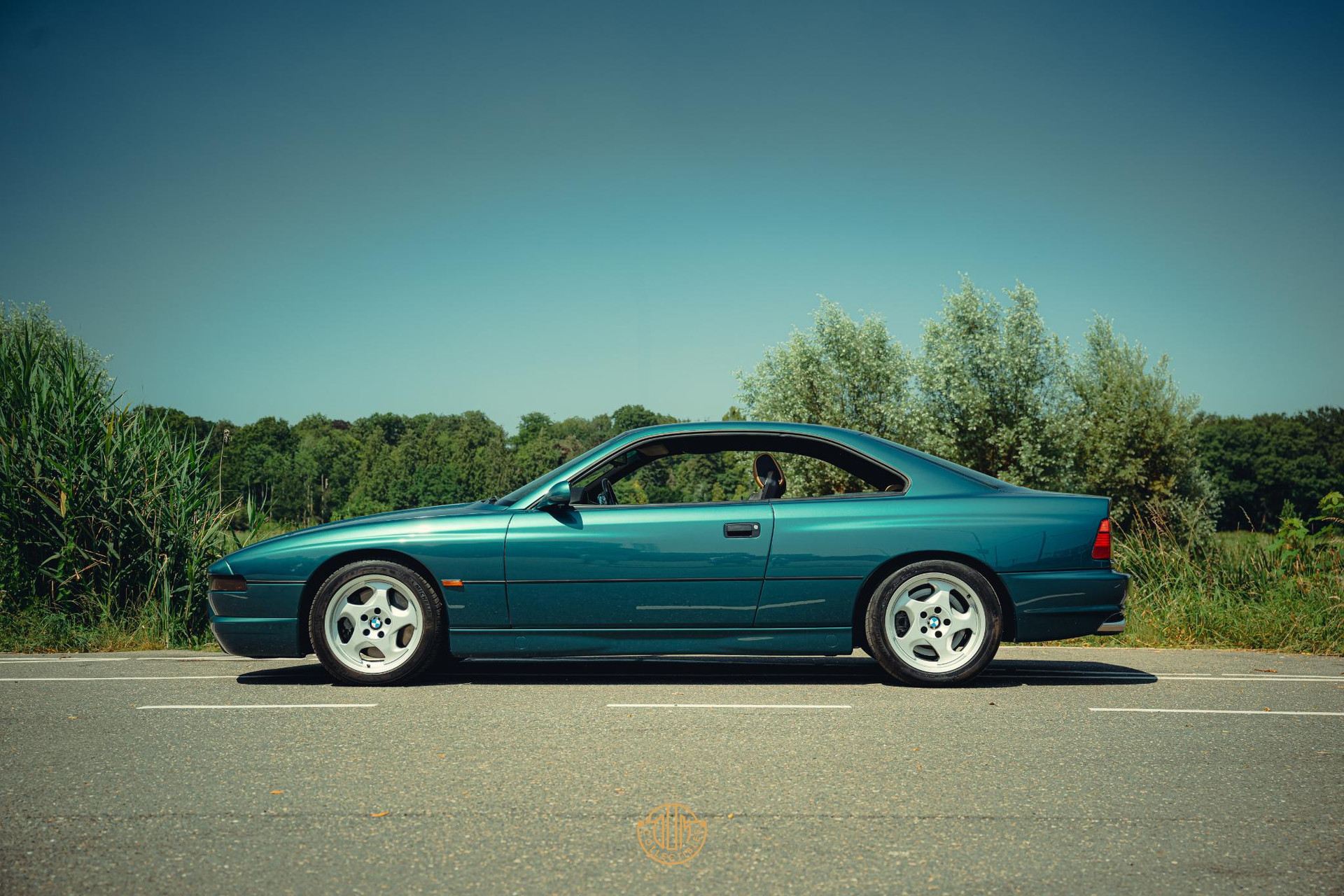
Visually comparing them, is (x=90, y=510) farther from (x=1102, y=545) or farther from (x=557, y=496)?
(x=1102, y=545)

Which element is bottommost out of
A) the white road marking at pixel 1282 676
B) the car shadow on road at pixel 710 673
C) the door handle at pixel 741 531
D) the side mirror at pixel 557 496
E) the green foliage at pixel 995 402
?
the white road marking at pixel 1282 676

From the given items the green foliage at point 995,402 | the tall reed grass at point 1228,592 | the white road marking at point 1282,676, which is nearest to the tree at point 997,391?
the green foliage at point 995,402

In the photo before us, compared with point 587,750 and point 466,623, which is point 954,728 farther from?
point 466,623

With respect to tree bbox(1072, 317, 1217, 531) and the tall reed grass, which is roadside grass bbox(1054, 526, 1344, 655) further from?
tree bbox(1072, 317, 1217, 531)

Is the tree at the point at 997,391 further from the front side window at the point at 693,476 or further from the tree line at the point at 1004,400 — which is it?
the front side window at the point at 693,476

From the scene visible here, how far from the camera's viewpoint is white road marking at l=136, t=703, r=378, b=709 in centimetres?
514

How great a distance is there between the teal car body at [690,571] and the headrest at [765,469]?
499 millimetres

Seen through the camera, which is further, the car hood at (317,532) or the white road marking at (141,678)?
the white road marking at (141,678)

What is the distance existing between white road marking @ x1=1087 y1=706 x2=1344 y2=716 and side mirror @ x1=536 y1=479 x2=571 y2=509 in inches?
121

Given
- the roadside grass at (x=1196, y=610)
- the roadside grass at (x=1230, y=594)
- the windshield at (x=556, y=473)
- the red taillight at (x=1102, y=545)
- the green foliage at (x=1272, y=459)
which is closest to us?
the red taillight at (x=1102, y=545)

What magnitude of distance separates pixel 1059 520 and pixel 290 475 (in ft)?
336

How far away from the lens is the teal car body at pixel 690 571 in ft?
18.5

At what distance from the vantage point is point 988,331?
142 feet

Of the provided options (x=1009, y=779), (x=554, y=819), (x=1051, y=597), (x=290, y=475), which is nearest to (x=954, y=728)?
(x=1009, y=779)
